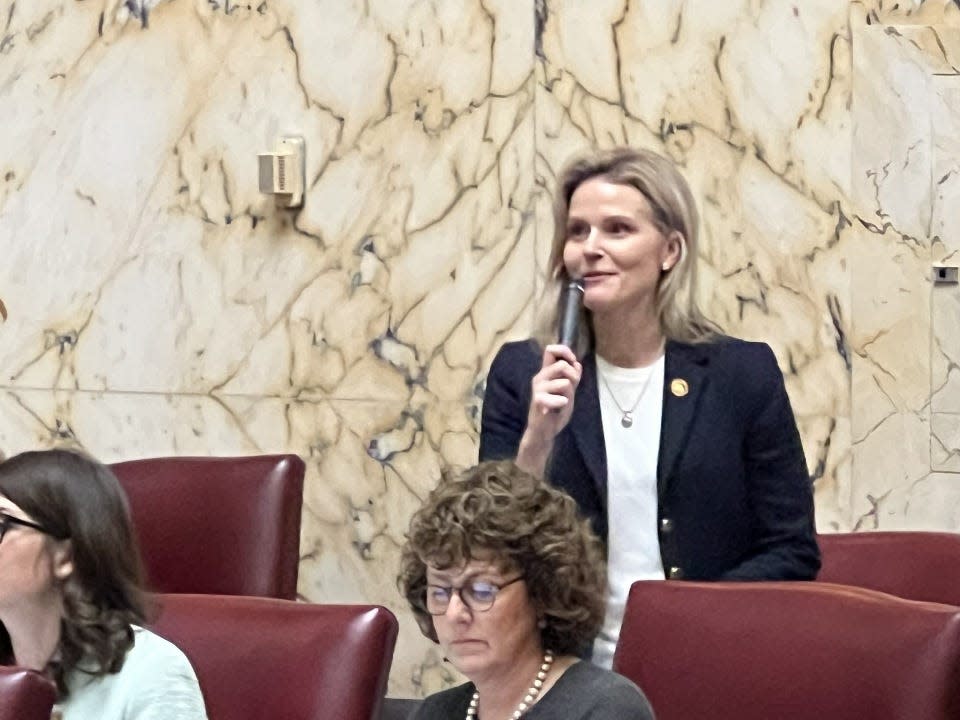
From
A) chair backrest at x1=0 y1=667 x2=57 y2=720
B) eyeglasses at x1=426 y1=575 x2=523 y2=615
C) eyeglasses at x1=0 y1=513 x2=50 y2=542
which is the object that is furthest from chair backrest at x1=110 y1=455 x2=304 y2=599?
chair backrest at x1=0 y1=667 x2=57 y2=720

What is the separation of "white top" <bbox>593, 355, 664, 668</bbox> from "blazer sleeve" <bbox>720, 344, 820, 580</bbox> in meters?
0.15

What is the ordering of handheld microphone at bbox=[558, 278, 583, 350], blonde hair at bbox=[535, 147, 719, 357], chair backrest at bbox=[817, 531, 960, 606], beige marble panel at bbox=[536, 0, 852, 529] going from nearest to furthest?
handheld microphone at bbox=[558, 278, 583, 350]
blonde hair at bbox=[535, 147, 719, 357]
chair backrest at bbox=[817, 531, 960, 606]
beige marble panel at bbox=[536, 0, 852, 529]

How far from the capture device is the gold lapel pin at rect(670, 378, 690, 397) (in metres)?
3.06

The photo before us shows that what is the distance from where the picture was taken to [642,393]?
310cm

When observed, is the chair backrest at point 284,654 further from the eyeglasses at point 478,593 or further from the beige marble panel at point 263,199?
the beige marble panel at point 263,199

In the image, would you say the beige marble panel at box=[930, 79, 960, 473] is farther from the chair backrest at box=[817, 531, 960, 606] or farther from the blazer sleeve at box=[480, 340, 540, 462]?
the blazer sleeve at box=[480, 340, 540, 462]

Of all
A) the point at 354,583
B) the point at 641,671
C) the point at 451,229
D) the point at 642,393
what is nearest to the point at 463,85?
the point at 451,229

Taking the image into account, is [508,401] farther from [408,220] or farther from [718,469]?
[408,220]

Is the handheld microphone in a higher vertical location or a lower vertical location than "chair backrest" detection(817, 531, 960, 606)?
higher

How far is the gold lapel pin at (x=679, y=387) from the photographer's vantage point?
3061 millimetres

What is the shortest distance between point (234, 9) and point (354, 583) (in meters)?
1.50

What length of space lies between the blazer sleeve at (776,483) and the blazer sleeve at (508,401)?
38 cm

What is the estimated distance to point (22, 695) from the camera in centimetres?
209

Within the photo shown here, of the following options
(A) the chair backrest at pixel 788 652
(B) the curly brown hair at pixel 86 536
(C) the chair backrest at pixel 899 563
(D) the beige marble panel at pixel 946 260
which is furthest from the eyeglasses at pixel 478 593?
(D) the beige marble panel at pixel 946 260
